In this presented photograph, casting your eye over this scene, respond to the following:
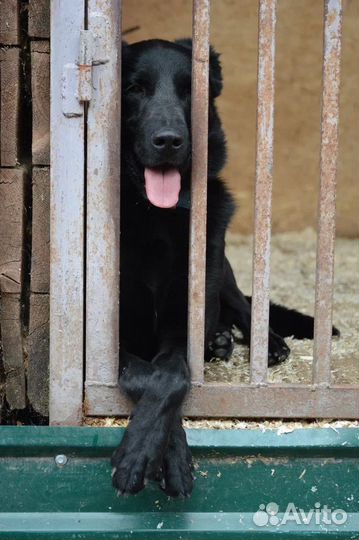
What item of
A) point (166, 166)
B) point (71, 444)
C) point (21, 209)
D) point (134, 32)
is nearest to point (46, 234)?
point (21, 209)

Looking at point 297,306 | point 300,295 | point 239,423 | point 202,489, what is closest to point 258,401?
point 239,423

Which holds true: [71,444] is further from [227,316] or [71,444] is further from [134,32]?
[134,32]

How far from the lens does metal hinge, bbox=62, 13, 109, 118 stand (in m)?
2.62

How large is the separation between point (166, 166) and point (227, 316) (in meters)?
1.06

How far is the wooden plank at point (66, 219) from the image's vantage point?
2627mm

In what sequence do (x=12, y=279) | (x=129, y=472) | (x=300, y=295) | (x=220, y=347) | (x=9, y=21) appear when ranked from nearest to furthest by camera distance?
(x=129, y=472), (x=9, y=21), (x=12, y=279), (x=220, y=347), (x=300, y=295)

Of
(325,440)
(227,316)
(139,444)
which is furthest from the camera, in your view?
(227,316)

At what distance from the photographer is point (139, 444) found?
8.23ft

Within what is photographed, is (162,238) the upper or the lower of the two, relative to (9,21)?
lower

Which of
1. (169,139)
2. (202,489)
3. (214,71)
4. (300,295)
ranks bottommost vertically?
(202,489)

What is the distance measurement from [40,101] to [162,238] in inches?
23.9

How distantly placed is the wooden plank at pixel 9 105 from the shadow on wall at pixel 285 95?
3.16m

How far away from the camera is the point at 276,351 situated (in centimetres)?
339

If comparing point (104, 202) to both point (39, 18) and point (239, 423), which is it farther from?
point (239, 423)
